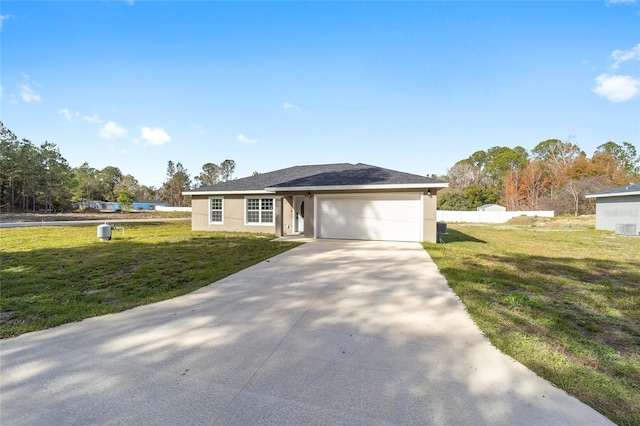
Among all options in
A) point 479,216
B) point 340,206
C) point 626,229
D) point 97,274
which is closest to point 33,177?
point 97,274

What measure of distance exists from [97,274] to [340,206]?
29.6 feet

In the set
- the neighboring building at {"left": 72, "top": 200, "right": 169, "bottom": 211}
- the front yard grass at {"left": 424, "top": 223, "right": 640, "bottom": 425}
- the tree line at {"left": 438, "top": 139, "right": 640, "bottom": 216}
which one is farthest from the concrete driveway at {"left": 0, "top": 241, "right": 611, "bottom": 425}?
the neighboring building at {"left": 72, "top": 200, "right": 169, "bottom": 211}

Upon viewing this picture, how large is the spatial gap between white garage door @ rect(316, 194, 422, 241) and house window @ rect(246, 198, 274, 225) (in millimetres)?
3204

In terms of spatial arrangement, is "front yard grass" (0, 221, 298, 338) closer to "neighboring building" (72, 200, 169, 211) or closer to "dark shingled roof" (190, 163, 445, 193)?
"dark shingled roof" (190, 163, 445, 193)

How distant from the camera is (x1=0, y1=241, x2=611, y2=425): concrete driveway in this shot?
2.05 metres

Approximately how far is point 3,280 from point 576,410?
30.6 feet

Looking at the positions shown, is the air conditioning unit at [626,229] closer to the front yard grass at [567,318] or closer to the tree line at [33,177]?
the front yard grass at [567,318]

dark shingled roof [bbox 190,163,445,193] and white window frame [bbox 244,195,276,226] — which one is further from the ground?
dark shingled roof [bbox 190,163,445,193]

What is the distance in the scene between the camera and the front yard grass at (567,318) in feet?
8.15

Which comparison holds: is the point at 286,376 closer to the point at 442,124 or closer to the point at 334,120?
the point at 334,120

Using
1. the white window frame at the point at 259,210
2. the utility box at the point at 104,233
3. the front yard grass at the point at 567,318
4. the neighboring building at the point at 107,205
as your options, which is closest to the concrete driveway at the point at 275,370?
the front yard grass at the point at 567,318

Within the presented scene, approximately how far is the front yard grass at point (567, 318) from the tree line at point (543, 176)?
36.9 meters

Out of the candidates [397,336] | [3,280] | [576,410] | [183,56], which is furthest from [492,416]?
[183,56]

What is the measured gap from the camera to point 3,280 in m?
5.73
